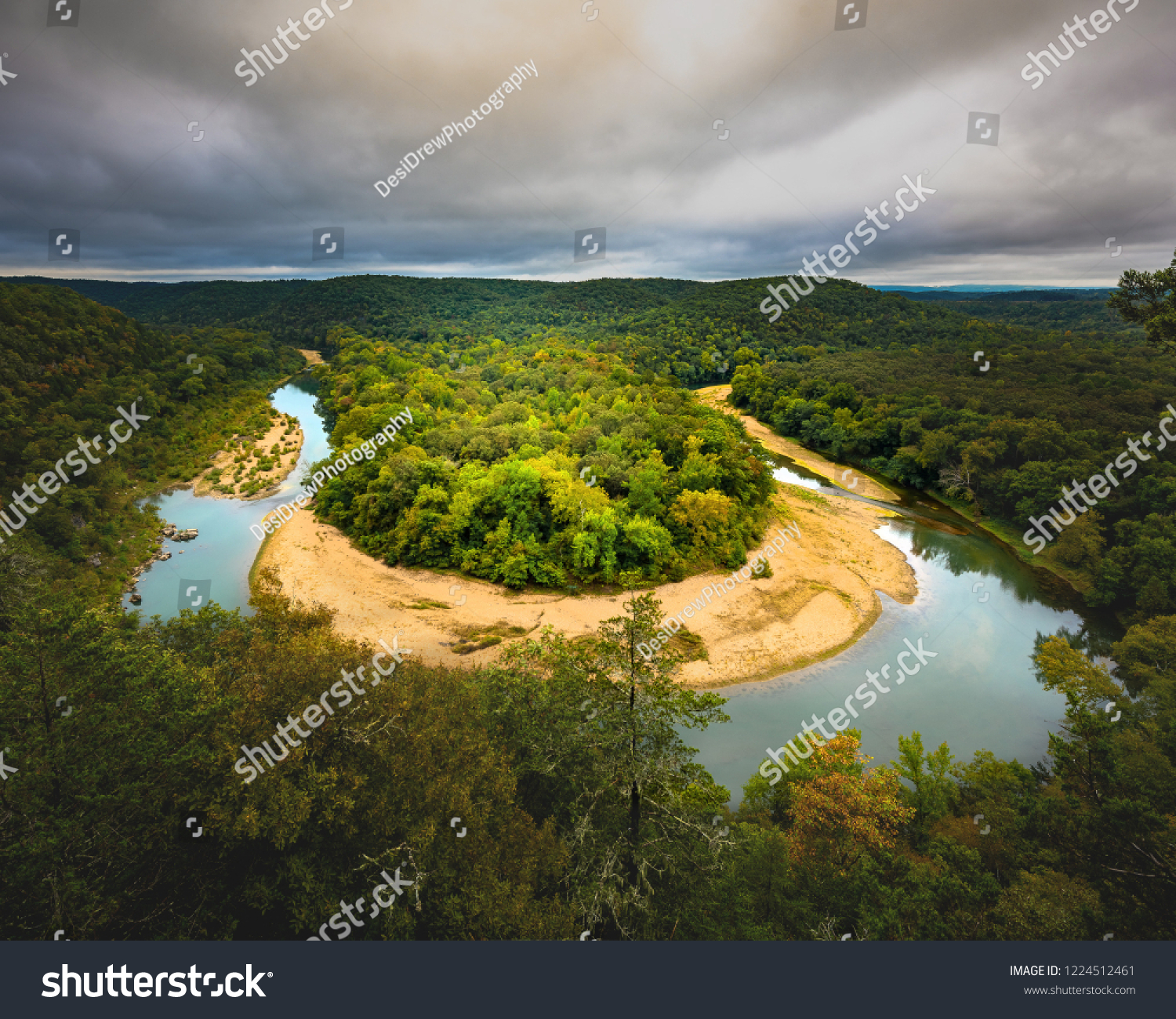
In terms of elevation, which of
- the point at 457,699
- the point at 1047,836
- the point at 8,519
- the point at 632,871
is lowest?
the point at 632,871

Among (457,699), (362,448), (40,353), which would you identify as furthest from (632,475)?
(40,353)

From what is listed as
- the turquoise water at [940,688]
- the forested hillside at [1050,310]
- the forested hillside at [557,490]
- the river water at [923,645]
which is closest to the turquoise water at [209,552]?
the river water at [923,645]

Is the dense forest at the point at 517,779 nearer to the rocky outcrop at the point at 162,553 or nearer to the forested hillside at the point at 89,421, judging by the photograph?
the forested hillside at the point at 89,421

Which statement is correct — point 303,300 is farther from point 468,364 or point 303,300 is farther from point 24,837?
point 24,837

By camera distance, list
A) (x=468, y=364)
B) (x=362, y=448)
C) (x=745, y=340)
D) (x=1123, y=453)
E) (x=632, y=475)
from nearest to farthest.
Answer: (x=1123, y=453), (x=632, y=475), (x=362, y=448), (x=468, y=364), (x=745, y=340)

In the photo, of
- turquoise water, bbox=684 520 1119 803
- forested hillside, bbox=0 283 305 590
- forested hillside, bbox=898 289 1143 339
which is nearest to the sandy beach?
turquoise water, bbox=684 520 1119 803

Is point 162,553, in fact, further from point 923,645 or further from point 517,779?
point 923,645
